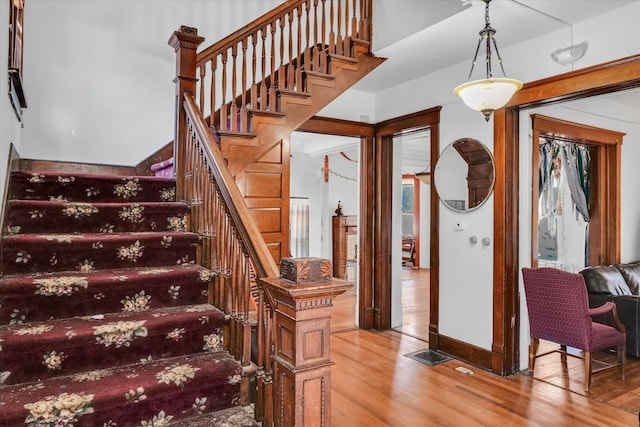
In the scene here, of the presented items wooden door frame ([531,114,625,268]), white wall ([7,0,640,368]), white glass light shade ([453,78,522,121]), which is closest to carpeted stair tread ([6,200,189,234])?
white wall ([7,0,640,368])

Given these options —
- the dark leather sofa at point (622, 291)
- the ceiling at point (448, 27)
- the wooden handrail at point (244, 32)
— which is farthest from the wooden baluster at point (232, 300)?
the dark leather sofa at point (622, 291)

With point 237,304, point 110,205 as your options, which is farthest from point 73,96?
point 237,304

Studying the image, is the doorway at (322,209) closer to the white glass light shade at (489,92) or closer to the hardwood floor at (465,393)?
the hardwood floor at (465,393)

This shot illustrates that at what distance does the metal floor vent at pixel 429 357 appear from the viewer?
12.6 feet

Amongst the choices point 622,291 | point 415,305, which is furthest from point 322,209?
point 622,291

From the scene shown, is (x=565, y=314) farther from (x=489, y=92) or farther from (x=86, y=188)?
(x=86, y=188)

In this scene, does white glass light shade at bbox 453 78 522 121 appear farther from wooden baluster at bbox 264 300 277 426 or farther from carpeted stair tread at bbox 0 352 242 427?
carpeted stair tread at bbox 0 352 242 427

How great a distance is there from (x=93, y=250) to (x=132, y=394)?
0.94 metres

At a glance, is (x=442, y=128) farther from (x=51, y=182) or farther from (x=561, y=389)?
(x=51, y=182)

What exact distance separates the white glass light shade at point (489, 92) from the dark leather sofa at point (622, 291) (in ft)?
Answer: 8.42

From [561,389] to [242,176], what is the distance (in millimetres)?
3417

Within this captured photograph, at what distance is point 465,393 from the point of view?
315 centimetres

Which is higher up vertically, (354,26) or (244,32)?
(354,26)

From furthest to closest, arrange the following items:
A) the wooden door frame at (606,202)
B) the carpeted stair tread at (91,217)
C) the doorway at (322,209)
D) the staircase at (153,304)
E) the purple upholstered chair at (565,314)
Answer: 1. the doorway at (322,209)
2. the wooden door frame at (606,202)
3. the purple upholstered chair at (565,314)
4. the carpeted stair tread at (91,217)
5. the staircase at (153,304)
